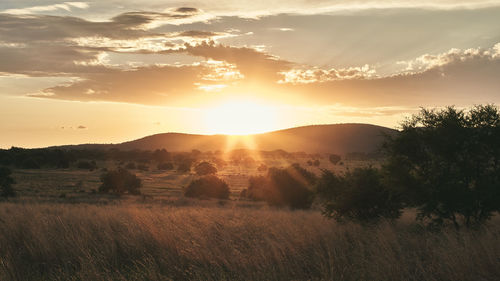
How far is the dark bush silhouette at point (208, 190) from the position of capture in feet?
157

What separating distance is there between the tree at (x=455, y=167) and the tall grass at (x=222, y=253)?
14.2 ft

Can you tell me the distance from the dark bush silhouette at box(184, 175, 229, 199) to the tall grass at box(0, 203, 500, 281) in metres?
34.6

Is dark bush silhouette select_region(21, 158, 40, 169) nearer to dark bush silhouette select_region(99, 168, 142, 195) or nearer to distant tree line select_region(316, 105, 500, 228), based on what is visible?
dark bush silhouette select_region(99, 168, 142, 195)

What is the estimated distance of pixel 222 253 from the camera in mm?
9203

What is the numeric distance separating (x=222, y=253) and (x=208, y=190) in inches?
1538

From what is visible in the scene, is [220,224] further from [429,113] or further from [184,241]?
[429,113]

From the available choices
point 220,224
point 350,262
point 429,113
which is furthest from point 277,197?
point 350,262

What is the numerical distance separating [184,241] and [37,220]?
5.45 meters

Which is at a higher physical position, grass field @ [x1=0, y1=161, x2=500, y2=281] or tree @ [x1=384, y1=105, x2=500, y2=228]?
tree @ [x1=384, y1=105, x2=500, y2=228]

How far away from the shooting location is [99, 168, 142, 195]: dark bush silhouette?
1930 inches

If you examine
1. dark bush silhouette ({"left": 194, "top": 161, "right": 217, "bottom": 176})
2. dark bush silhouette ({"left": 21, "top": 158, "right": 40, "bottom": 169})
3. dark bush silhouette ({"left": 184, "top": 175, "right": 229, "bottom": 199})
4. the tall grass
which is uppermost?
dark bush silhouette ({"left": 21, "top": 158, "right": 40, "bottom": 169})

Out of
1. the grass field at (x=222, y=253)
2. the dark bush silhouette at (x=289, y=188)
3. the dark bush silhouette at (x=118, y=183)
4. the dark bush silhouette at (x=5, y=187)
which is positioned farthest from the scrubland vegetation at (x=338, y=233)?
the dark bush silhouette at (x=118, y=183)

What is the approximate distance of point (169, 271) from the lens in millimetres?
8750

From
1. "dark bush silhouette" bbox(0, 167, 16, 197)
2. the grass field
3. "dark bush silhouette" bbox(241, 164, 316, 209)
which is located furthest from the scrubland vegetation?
"dark bush silhouette" bbox(0, 167, 16, 197)
